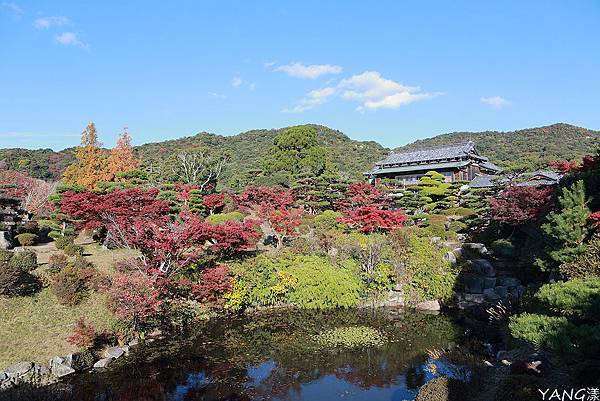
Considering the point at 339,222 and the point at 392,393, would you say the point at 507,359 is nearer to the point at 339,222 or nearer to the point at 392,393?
the point at 392,393

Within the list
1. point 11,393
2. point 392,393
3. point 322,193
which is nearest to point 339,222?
point 322,193

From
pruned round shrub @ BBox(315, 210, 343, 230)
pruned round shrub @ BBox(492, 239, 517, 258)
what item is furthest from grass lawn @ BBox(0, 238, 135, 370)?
pruned round shrub @ BBox(492, 239, 517, 258)

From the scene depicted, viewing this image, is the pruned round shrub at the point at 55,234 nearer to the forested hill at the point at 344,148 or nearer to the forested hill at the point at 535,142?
the forested hill at the point at 344,148

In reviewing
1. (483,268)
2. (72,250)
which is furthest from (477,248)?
(72,250)

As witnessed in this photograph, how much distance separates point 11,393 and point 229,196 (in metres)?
21.4

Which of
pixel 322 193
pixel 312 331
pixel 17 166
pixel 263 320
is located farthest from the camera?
pixel 17 166

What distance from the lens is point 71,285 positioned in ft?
40.7

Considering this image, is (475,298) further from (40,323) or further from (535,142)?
(535,142)

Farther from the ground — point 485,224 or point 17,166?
point 17,166

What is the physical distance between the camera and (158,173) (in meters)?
39.7

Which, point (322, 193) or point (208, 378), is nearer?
point (208, 378)

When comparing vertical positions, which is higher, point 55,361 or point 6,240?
point 6,240

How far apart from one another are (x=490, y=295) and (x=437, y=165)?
19.6 meters

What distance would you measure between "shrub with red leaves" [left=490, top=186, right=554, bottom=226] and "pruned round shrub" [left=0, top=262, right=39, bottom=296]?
18209mm
